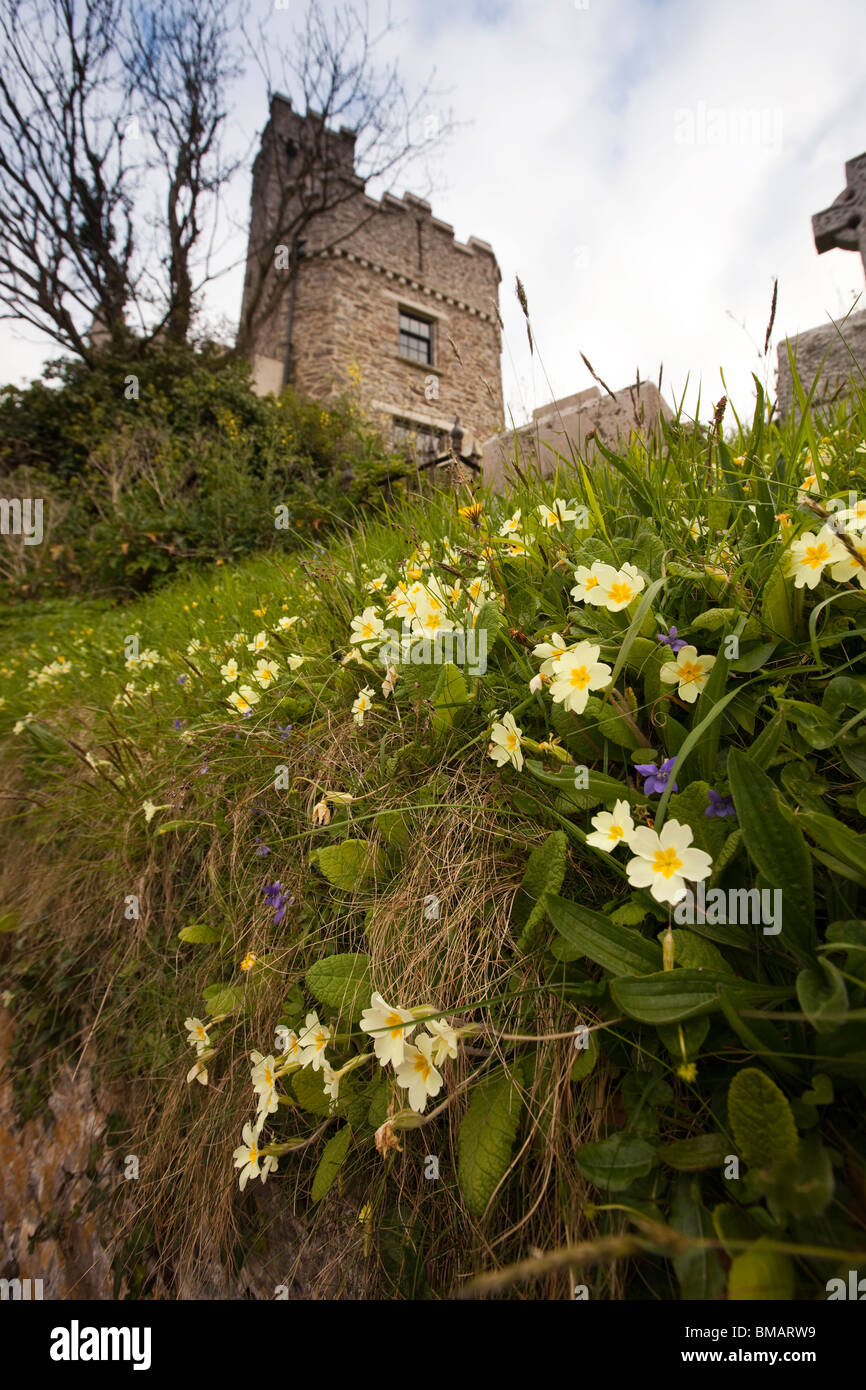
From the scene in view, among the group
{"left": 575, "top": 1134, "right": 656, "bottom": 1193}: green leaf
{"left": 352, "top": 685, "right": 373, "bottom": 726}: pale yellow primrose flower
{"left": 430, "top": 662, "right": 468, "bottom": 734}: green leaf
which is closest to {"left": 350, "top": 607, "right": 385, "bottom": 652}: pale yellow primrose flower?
{"left": 352, "top": 685, "right": 373, "bottom": 726}: pale yellow primrose flower

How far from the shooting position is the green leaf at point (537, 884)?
88 centimetres

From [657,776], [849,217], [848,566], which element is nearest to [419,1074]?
[657,776]

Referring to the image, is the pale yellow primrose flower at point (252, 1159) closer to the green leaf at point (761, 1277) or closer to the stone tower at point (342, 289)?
the green leaf at point (761, 1277)

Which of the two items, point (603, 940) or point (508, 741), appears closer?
point (603, 940)

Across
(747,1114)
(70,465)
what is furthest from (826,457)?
(70,465)

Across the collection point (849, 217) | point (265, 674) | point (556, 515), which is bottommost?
point (265, 674)

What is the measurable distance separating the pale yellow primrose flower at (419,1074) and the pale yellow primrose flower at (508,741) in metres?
0.43

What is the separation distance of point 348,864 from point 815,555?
949 mm

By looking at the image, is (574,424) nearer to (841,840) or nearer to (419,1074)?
(841,840)

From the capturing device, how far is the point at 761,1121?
1.98ft

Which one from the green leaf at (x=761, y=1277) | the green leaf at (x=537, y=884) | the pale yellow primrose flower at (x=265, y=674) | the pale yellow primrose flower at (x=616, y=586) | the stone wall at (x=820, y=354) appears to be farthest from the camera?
the stone wall at (x=820, y=354)

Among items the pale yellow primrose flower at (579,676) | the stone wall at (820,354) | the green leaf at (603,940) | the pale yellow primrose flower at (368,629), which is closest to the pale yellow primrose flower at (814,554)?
the pale yellow primrose flower at (579,676)

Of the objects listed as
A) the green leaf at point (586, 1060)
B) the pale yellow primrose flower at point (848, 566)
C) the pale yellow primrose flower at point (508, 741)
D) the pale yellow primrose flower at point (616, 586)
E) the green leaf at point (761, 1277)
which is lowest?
the green leaf at point (761, 1277)

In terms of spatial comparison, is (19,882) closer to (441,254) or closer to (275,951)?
(275,951)
